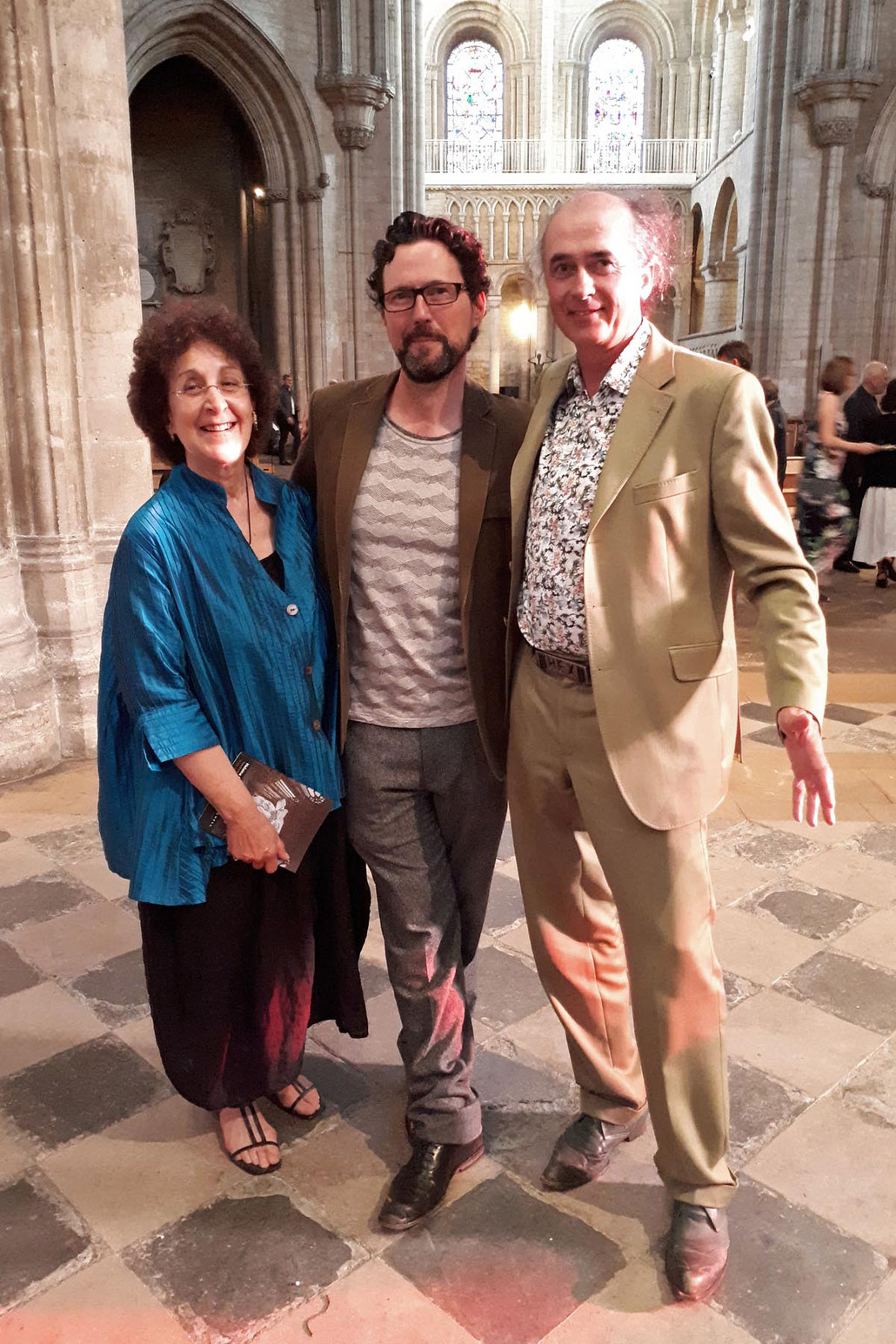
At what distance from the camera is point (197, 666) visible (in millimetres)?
1957

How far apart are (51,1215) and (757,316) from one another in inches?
622

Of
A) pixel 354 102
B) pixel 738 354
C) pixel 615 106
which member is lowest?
pixel 738 354

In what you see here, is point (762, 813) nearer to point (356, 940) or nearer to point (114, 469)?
point (356, 940)

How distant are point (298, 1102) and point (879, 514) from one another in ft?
24.5

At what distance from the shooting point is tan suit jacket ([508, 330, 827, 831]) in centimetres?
169

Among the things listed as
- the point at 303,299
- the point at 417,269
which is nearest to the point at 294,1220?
Result: the point at 417,269

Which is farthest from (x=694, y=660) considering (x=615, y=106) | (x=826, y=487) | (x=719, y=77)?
(x=615, y=106)

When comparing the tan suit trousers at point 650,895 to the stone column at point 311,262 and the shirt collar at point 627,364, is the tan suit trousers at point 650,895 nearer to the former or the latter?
the shirt collar at point 627,364

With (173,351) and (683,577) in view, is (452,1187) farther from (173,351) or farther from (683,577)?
(173,351)

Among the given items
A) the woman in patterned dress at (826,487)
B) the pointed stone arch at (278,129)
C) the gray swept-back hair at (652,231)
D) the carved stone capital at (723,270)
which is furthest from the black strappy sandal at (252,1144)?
the carved stone capital at (723,270)

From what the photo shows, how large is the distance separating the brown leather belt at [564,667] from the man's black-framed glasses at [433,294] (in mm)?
615

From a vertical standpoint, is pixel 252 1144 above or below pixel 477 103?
below

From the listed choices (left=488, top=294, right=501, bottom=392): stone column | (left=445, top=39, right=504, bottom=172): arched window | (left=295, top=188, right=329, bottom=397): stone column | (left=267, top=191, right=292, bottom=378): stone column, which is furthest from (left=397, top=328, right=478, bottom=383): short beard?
(left=445, top=39, right=504, bottom=172): arched window

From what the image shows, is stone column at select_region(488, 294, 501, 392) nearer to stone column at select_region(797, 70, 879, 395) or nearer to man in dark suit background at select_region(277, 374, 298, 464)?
stone column at select_region(797, 70, 879, 395)
